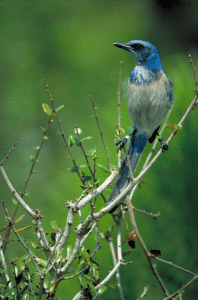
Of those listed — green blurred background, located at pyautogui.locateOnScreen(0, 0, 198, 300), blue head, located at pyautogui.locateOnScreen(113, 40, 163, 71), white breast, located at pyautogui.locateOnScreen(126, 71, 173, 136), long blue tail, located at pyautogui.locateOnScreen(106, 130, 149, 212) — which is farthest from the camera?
green blurred background, located at pyautogui.locateOnScreen(0, 0, 198, 300)

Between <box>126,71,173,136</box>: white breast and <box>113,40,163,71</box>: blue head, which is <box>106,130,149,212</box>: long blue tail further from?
<box>113,40,163,71</box>: blue head

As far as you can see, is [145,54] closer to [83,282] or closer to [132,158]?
[132,158]

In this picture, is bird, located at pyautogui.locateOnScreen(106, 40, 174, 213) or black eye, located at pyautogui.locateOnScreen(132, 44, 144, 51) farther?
black eye, located at pyautogui.locateOnScreen(132, 44, 144, 51)

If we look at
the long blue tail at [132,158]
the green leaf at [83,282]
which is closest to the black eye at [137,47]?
the long blue tail at [132,158]

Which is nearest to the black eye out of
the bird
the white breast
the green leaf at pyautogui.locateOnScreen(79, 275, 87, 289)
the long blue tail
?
the bird

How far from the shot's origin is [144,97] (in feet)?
5.36

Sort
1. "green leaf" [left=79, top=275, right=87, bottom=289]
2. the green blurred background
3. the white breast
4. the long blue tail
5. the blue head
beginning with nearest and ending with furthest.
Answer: "green leaf" [left=79, top=275, right=87, bottom=289]
the long blue tail
the white breast
the blue head
the green blurred background

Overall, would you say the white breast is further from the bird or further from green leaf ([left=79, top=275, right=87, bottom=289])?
green leaf ([left=79, top=275, right=87, bottom=289])

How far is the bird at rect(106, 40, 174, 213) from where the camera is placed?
Answer: 1611mm

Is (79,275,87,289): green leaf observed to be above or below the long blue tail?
below

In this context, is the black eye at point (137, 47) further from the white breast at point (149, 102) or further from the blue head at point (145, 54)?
the white breast at point (149, 102)

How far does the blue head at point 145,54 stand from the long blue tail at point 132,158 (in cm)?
34

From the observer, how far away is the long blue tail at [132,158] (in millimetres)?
1390

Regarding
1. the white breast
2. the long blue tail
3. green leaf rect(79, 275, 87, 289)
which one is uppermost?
the white breast
